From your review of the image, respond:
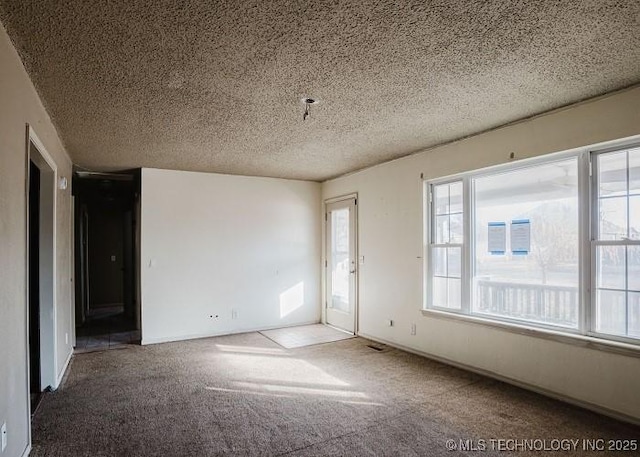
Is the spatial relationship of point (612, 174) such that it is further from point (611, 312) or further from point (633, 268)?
point (611, 312)

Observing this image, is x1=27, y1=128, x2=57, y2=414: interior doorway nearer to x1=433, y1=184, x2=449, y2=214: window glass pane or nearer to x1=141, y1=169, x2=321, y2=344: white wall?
x1=141, y1=169, x2=321, y2=344: white wall

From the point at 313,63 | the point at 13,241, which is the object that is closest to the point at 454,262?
the point at 313,63

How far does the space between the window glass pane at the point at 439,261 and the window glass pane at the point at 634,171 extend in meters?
1.80

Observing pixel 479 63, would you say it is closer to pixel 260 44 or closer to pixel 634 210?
pixel 260 44

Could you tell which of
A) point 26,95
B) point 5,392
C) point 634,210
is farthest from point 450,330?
point 26,95

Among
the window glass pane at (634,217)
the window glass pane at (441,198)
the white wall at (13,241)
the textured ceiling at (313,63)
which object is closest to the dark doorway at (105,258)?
the textured ceiling at (313,63)

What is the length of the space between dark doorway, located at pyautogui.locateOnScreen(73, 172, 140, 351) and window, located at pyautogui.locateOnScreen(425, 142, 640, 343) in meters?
4.34

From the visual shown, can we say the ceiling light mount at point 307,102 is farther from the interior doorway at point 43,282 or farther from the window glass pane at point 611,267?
the window glass pane at point 611,267

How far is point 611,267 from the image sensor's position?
295 centimetres

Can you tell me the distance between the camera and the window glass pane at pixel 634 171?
283 cm

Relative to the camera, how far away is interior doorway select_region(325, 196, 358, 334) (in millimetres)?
5723

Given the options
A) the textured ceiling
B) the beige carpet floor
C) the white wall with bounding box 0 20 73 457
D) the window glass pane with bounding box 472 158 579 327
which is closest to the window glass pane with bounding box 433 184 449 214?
the window glass pane with bounding box 472 158 579 327

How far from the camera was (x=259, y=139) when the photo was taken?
3988 millimetres

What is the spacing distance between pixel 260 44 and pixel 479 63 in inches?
52.7
